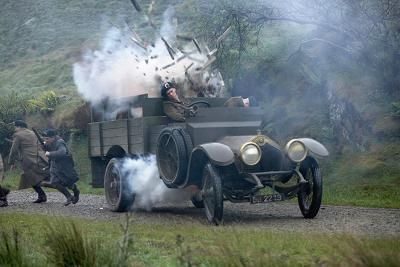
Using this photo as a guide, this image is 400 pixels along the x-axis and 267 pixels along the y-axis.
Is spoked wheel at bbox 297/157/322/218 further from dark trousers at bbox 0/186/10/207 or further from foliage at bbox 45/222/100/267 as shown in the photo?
dark trousers at bbox 0/186/10/207

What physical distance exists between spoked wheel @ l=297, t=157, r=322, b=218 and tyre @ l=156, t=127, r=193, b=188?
1872 mm

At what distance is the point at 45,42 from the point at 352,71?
2394cm

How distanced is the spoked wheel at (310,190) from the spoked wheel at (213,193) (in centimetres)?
142

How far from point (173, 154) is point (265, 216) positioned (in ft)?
6.32

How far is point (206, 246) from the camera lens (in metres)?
6.47

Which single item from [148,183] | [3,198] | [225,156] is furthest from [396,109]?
[3,198]

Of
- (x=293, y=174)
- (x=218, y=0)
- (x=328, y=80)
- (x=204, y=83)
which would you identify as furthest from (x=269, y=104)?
(x=293, y=174)

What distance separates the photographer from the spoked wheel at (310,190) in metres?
11.1

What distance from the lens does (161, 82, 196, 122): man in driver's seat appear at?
12.3 meters

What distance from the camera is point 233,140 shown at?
37.5 feet

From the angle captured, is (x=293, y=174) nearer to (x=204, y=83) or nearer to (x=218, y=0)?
(x=204, y=83)

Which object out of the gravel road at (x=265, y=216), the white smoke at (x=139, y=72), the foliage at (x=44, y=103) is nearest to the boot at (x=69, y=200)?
the gravel road at (x=265, y=216)

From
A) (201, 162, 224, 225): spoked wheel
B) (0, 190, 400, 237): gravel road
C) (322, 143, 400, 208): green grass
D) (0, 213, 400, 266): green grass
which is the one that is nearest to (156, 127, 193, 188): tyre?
(201, 162, 224, 225): spoked wheel

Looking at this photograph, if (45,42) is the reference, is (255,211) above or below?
below
